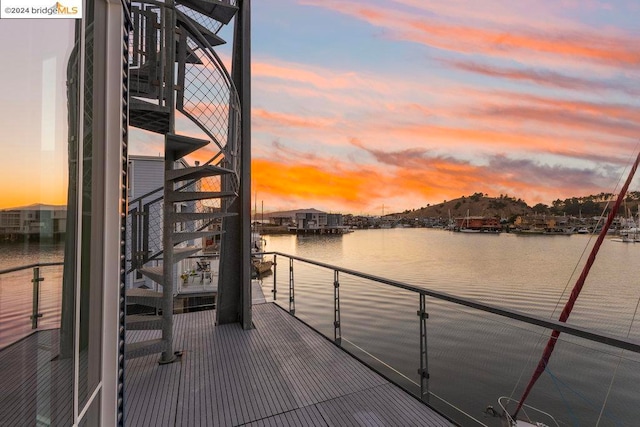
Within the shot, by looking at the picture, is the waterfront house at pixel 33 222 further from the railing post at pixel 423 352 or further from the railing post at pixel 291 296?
the railing post at pixel 291 296

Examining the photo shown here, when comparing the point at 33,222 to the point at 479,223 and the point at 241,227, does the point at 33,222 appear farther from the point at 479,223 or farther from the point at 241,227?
the point at 479,223

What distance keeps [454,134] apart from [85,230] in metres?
12.6

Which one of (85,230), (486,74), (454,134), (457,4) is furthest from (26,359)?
(454,134)

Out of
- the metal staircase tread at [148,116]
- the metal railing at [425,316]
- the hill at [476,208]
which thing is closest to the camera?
the metal railing at [425,316]

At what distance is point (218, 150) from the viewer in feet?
9.20

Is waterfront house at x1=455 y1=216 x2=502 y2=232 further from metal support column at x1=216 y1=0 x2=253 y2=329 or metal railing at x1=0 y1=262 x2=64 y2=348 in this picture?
metal railing at x1=0 y1=262 x2=64 y2=348

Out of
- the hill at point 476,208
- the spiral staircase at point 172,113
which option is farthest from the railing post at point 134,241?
the hill at point 476,208

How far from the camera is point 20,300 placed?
2.33 feet

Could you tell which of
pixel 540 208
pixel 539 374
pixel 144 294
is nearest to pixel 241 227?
Result: pixel 144 294

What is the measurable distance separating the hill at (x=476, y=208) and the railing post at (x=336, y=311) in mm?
42476

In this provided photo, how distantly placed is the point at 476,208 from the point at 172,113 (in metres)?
53.1

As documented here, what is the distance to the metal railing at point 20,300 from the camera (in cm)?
66

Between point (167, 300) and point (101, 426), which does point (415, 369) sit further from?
point (167, 300)

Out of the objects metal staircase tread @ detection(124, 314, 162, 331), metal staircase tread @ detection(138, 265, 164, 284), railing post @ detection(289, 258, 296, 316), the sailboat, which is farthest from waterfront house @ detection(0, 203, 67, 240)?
railing post @ detection(289, 258, 296, 316)
